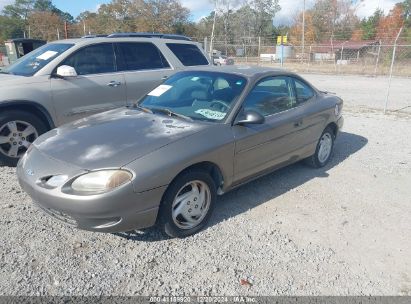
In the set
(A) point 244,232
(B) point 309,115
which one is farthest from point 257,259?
(B) point 309,115

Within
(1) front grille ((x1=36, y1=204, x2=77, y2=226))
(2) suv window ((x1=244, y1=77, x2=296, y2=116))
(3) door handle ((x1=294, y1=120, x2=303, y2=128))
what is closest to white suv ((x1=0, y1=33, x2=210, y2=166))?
(1) front grille ((x1=36, y1=204, x2=77, y2=226))

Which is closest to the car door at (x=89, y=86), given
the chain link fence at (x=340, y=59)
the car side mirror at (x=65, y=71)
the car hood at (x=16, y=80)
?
the car side mirror at (x=65, y=71)

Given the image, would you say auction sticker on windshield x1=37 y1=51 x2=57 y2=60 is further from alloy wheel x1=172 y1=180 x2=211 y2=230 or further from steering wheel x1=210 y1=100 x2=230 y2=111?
alloy wheel x1=172 y1=180 x2=211 y2=230

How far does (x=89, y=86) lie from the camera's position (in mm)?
5414

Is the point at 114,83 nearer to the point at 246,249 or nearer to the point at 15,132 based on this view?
the point at 15,132

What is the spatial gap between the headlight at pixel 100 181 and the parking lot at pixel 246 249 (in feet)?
2.15

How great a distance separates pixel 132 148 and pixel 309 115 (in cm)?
269

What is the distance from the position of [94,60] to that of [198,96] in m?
2.46

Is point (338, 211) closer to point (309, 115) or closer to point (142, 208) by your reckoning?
point (309, 115)

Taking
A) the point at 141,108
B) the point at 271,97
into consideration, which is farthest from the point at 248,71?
the point at 141,108

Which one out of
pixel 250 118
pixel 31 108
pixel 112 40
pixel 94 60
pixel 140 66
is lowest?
pixel 31 108

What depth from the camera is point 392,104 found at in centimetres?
1120

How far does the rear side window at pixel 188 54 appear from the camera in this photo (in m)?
6.65

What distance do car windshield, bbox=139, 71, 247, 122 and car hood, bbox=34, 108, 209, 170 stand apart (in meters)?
0.22
